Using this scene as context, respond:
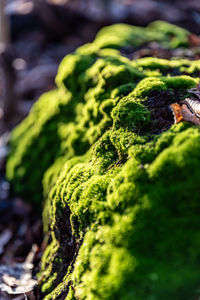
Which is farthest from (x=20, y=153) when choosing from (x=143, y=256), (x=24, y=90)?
(x=24, y=90)

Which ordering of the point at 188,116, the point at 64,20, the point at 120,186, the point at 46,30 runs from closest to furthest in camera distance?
the point at 120,186, the point at 188,116, the point at 64,20, the point at 46,30

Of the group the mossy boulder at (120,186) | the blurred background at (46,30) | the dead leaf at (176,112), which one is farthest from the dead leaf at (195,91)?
the blurred background at (46,30)

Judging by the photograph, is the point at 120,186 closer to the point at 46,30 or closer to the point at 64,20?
the point at 64,20

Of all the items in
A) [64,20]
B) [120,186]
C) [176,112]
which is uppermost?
[176,112]

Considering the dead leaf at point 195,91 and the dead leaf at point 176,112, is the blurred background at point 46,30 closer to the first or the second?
the dead leaf at point 195,91

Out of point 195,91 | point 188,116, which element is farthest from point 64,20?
point 188,116

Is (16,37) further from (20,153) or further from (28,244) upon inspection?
(28,244)

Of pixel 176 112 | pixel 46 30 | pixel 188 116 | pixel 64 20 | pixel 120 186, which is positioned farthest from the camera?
pixel 46 30

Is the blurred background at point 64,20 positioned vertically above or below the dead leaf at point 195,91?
below

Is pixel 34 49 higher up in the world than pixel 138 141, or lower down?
lower down
